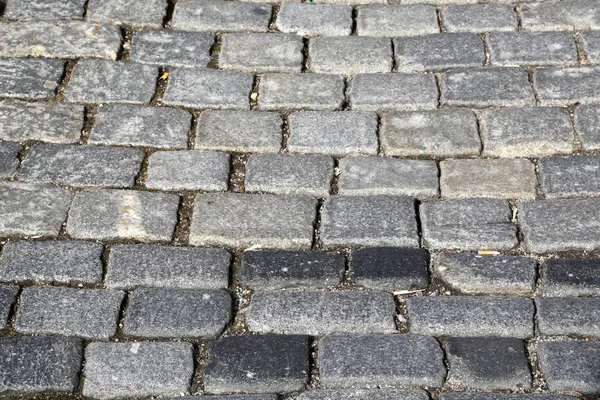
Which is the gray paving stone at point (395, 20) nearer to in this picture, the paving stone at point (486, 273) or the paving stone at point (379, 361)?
the paving stone at point (486, 273)

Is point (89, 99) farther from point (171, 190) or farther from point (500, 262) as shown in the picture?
point (500, 262)

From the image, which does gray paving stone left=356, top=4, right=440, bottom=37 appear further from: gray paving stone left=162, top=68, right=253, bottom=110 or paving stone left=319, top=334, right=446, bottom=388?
paving stone left=319, top=334, right=446, bottom=388

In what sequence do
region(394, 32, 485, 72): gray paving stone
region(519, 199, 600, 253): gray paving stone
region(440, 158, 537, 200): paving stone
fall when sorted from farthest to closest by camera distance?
region(394, 32, 485, 72): gray paving stone, region(440, 158, 537, 200): paving stone, region(519, 199, 600, 253): gray paving stone

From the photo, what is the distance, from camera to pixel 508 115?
12.9 feet

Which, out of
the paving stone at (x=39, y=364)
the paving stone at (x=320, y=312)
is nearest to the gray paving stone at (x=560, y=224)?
the paving stone at (x=320, y=312)

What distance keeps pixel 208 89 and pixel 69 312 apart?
1380mm

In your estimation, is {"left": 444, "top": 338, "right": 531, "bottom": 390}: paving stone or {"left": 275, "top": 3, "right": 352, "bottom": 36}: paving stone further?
{"left": 275, "top": 3, "right": 352, "bottom": 36}: paving stone

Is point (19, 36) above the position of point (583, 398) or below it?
below

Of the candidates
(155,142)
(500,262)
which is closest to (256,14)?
(155,142)

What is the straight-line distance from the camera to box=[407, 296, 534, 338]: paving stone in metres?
3.08

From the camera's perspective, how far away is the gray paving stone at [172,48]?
4.29m

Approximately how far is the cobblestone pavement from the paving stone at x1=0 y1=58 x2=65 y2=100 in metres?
0.01

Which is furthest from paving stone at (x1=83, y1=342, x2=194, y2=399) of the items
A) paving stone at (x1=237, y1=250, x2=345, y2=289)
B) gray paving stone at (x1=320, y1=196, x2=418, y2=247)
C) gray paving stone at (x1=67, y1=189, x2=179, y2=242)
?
gray paving stone at (x1=320, y1=196, x2=418, y2=247)

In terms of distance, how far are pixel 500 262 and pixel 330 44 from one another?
5.09 ft
